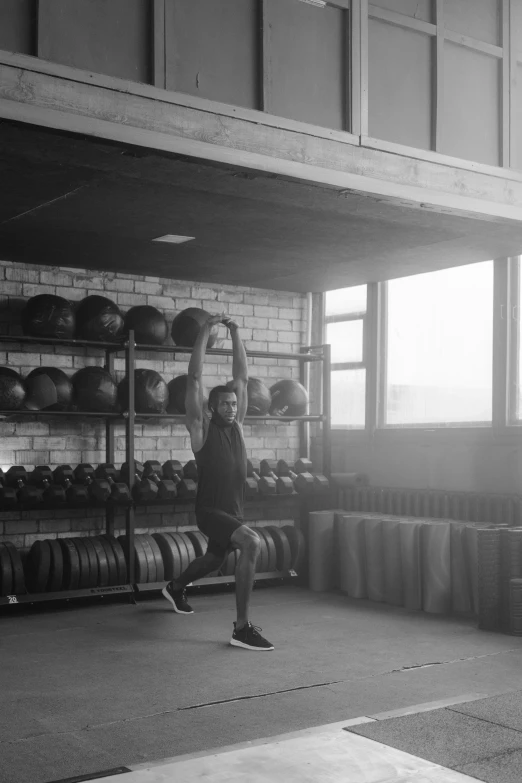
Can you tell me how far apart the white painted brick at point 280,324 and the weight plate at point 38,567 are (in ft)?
9.27

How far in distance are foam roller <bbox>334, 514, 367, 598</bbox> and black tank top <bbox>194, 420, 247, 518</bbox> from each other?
1.60m

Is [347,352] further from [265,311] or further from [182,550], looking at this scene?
[182,550]

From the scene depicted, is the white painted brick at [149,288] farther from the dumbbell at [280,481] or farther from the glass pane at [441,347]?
the glass pane at [441,347]

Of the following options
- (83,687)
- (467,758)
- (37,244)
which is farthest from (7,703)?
(37,244)

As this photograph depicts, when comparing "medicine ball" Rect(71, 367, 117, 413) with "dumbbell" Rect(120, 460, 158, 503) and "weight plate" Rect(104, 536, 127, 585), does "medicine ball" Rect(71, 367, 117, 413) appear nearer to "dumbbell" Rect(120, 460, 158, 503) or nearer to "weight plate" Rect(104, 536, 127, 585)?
"dumbbell" Rect(120, 460, 158, 503)

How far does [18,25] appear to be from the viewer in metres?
3.86

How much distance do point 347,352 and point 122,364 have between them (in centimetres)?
200

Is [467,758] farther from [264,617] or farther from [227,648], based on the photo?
[264,617]

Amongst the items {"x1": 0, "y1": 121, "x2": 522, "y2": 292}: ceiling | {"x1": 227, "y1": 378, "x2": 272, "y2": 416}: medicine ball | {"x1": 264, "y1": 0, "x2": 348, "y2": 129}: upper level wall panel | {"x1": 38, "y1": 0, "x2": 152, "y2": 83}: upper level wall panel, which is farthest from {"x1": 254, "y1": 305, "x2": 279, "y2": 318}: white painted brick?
{"x1": 38, "y1": 0, "x2": 152, "y2": 83}: upper level wall panel

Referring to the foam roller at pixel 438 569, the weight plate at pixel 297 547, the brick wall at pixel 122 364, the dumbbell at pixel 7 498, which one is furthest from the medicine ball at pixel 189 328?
the foam roller at pixel 438 569

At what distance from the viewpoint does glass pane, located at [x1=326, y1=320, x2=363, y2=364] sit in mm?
7645

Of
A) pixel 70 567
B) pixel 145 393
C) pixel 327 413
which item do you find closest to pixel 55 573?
pixel 70 567

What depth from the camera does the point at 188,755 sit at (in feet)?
9.84

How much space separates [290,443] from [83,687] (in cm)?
404
